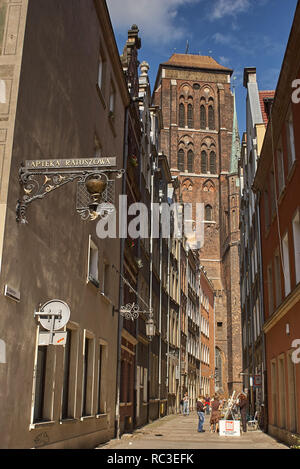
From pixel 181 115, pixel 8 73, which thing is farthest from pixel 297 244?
pixel 181 115

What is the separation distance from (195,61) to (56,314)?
79.0m

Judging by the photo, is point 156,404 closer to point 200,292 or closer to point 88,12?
point 88,12

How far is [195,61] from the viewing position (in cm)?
8250

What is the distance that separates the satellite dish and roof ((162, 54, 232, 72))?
73.4 meters

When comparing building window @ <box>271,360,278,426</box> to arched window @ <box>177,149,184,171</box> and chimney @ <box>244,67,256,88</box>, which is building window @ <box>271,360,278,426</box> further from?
arched window @ <box>177,149,184,171</box>

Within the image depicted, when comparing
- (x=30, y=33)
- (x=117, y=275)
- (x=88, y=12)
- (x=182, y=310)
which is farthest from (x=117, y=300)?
(x=182, y=310)

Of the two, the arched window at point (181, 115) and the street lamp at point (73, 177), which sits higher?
the arched window at point (181, 115)

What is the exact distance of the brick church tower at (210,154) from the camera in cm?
6328

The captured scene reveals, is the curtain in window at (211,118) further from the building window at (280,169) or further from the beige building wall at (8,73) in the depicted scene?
the beige building wall at (8,73)

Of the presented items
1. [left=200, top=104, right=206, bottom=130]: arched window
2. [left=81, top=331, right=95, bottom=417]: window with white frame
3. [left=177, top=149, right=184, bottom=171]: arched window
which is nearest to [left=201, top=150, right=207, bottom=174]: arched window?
[left=177, top=149, right=184, bottom=171]: arched window

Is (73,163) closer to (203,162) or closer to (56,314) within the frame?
(56,314)

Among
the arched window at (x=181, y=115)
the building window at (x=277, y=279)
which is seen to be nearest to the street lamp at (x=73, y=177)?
the building window at (x=277, y=279)

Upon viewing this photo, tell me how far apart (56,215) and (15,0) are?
4167 millimetres

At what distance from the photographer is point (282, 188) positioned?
17188 millimetres
